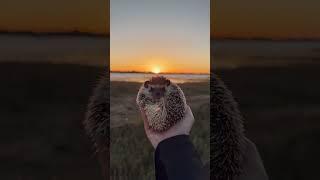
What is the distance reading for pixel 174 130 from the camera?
3217 millimetres

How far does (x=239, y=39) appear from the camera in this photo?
318 cm

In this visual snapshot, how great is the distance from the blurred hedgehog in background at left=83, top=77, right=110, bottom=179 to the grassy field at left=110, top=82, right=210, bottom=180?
31mm

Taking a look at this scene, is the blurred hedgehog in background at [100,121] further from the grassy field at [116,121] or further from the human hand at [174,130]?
the human hand at [174,130]

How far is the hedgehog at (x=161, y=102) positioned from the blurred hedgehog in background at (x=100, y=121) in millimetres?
180

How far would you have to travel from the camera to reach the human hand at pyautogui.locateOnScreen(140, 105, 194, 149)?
3.18 m

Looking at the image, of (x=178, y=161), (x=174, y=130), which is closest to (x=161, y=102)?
(x=174, y=130)

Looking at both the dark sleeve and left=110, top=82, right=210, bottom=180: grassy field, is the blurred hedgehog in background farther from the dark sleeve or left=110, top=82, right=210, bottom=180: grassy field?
the dark sleeve

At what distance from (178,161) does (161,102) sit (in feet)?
1.09

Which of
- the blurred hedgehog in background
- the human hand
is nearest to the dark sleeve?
the human hand

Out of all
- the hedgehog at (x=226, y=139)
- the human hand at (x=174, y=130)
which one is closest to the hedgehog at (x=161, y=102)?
the human hand at (x=174, y=130)

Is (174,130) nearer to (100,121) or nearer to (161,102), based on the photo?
(161,102)

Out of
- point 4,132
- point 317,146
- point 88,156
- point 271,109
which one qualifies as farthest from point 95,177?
point 317,146

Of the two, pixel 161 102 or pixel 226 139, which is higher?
pixel 161 102

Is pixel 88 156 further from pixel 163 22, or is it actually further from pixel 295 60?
pixel 295 60
